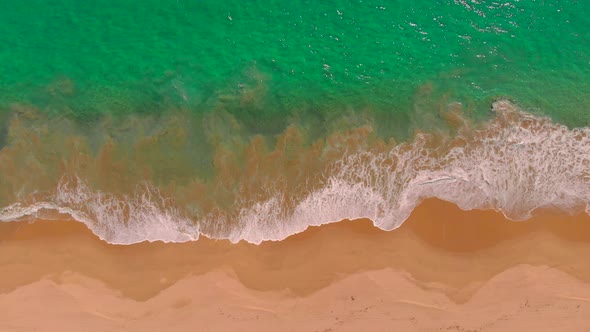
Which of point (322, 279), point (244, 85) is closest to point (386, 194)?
point (322, 279)

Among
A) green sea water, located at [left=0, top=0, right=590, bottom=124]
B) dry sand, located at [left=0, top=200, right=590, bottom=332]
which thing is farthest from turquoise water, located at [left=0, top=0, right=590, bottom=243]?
dry sand, located at [left=0, top=200, right=590, bottom=332]

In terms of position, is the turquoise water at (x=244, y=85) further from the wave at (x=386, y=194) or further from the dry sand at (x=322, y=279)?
the dry sand at (x=322, y=279)

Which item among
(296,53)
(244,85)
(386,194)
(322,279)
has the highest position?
(296,53)

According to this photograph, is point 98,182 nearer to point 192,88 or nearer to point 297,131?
point 192,88

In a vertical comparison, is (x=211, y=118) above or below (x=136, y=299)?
above

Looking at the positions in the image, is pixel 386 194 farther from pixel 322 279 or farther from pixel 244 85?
pixel 244 85

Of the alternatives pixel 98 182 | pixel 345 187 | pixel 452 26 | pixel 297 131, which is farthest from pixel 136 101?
pixel 452 26
